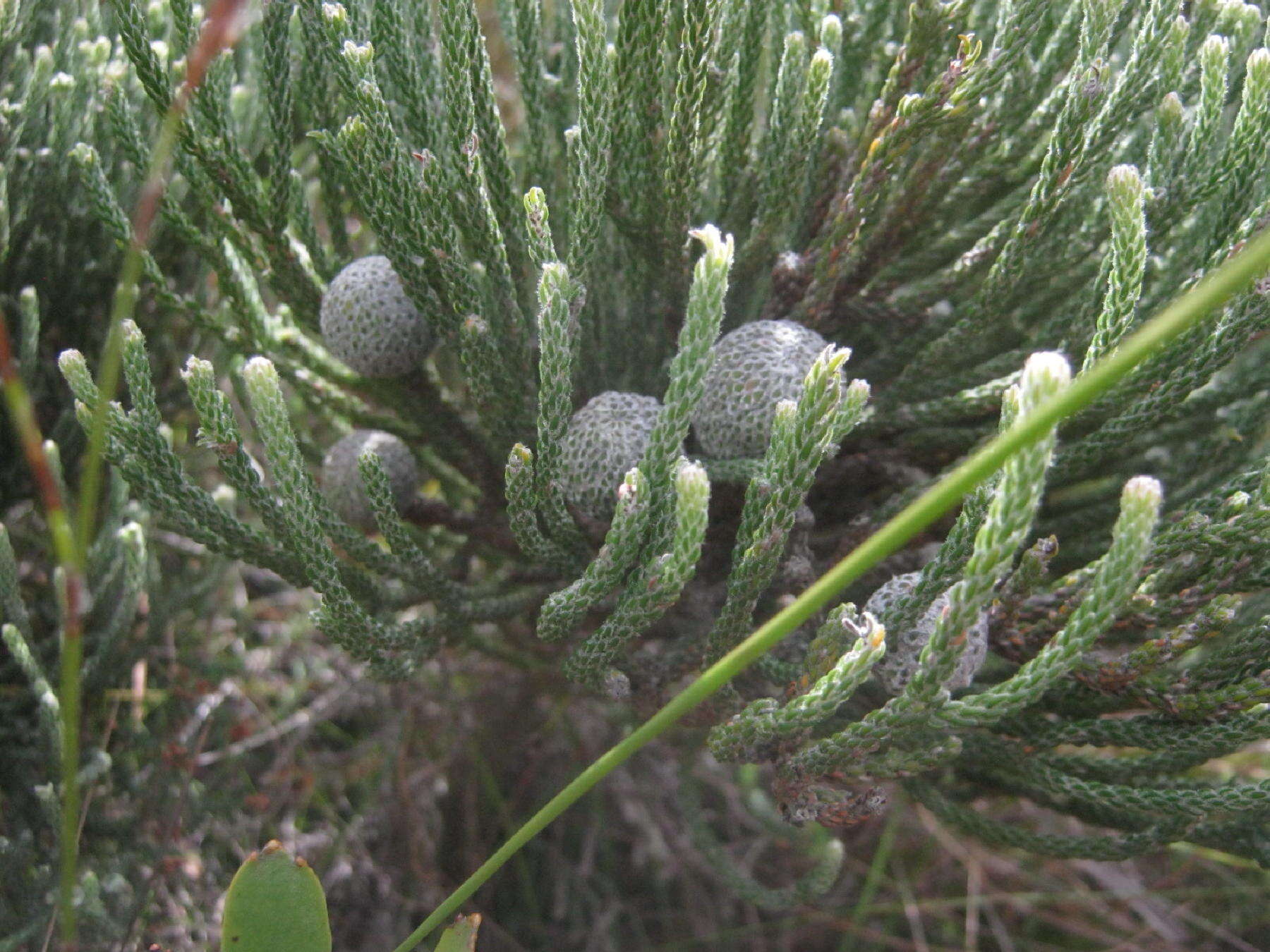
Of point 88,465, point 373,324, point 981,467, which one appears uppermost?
point 373,324

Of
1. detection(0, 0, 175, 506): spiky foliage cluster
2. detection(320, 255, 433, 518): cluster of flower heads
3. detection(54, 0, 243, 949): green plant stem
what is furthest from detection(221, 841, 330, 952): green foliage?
detection(0, 0, 175, 506): spiky foliage cluster

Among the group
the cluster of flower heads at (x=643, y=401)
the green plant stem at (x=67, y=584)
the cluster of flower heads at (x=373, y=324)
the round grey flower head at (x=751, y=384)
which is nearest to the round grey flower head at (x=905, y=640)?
the cluster of flower heads at (x=643, y=401)

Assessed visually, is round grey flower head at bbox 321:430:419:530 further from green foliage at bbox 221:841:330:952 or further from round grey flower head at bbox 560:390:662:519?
green foliage at bbox 221:841:330:952

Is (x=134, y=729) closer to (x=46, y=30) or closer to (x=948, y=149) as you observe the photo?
(x=46, y=30)

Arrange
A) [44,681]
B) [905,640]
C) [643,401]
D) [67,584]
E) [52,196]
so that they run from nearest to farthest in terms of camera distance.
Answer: [67,584], [905,640], [643,401], [44,681], [52,196]

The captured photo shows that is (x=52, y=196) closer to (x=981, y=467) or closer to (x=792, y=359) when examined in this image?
(x=792, y=359)

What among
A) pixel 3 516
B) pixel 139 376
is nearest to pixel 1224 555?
pixel 139 376

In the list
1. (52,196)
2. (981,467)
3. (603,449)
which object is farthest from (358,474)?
(981,467)
